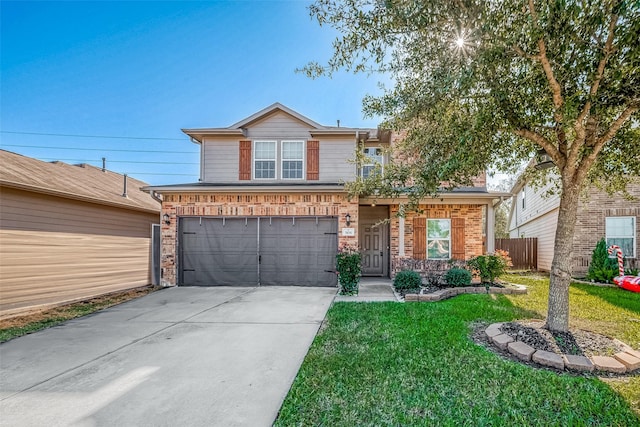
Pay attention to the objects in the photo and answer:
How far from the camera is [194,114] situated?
48.6ft

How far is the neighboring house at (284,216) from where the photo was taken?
32.3 feet

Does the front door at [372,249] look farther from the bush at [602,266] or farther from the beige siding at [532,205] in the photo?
the bush at [602,266]

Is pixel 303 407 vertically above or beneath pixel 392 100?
beneath

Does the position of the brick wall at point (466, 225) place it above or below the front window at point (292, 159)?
below

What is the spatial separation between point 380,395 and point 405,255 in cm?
773

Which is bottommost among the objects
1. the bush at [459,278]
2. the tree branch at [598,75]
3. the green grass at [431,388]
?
the green grass at [431,388]

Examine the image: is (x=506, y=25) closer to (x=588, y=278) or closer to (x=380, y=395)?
(x=380, y=395)

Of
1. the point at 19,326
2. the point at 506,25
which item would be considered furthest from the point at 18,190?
the point at 506,25

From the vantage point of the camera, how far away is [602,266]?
403 inches

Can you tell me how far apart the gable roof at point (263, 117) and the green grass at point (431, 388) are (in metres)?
7.32

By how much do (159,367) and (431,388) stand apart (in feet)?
10.4

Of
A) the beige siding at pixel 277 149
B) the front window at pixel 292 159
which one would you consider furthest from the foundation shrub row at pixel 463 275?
the front window at pixel 292 159

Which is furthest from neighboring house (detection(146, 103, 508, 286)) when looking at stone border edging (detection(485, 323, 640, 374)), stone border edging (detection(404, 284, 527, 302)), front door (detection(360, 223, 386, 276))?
stone border edging (detection(485, 323, 640, 374))

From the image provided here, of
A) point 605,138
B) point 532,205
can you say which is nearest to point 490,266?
point 605,138
